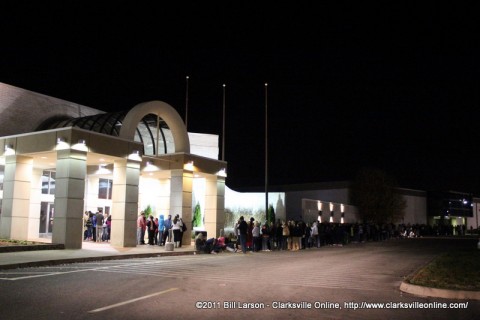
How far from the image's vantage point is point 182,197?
27.3m

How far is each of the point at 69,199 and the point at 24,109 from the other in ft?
36.6

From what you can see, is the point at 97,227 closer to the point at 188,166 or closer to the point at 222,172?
the point at 188,166

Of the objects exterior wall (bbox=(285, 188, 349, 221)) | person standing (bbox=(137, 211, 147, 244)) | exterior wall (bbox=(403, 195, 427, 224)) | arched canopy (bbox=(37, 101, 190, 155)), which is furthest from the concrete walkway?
exterior wall (bbox=(403, 195, 427, 224))

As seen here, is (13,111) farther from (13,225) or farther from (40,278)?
(40,278)

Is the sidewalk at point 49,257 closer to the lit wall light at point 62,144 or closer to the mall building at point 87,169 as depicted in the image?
the mall building at point 87,169

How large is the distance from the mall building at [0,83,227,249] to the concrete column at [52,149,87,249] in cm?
4

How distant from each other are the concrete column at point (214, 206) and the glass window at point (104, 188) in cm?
685

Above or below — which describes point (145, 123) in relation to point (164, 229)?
above

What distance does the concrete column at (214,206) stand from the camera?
30.6 metres

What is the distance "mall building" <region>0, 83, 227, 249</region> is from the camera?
70.5 feet

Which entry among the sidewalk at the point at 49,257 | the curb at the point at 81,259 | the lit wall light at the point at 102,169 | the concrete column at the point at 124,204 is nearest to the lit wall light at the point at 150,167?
the lit wall light at the point at 102,169

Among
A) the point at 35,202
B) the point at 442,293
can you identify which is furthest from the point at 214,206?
the point at 442,293

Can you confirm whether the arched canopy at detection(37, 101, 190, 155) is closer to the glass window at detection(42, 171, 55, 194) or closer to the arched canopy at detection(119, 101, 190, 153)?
the arched canopy at detection(119, 101, 190, 153)

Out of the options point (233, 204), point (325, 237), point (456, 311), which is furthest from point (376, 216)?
point (456, 311)
